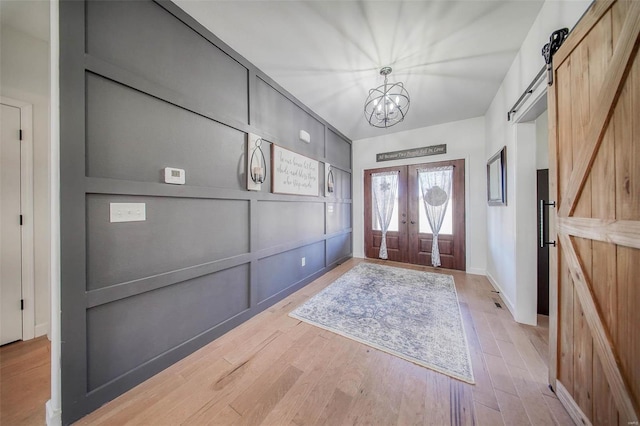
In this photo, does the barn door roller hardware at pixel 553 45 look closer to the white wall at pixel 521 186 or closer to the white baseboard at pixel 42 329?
the white wall at pixel 521 186

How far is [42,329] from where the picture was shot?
1.96 meters

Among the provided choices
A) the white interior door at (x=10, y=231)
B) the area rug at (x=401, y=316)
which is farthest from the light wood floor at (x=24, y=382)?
the area rug at (x=401, y=316)

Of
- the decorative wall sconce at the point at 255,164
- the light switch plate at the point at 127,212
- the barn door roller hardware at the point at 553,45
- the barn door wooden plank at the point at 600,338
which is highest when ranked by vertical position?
the barn door roller hardware at the point at 553,45

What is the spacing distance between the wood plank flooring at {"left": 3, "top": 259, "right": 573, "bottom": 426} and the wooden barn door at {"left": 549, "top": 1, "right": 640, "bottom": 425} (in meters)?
0.28

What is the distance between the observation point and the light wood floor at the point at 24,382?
Answer: 3.90 feet

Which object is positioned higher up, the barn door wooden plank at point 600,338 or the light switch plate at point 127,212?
the light switch plate at point 127,212

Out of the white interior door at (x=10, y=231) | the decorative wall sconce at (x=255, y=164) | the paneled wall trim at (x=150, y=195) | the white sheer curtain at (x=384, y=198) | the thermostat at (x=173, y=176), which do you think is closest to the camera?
the paneled wall trim at (x=150, y=195)

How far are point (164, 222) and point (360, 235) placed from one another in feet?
13.1

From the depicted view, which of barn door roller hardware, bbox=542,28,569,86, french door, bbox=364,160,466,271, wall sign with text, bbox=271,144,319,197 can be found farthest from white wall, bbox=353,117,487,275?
barn door roller hardware, bbox=542,28,569,86

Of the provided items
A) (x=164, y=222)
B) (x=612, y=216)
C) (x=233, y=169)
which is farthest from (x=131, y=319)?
(x=612, y=216)

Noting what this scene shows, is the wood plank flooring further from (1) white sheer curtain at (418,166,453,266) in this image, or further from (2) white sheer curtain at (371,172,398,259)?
(2) white sheer curtain at (371,172,398,259)

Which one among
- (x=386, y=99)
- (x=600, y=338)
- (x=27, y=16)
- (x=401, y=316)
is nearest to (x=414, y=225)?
(x=401, y=316)

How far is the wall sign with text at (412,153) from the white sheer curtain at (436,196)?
13.2 inches

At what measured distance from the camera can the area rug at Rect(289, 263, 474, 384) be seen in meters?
1.68
